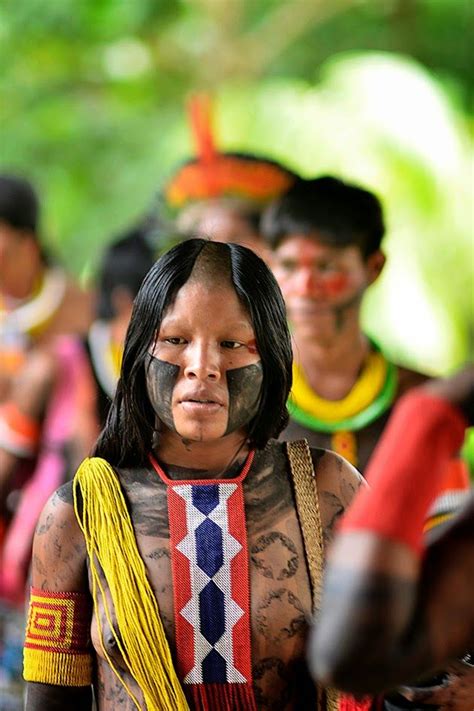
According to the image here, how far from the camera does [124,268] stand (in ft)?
19.9

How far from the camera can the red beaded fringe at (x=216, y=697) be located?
2508mm

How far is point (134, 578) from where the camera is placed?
2.53 m

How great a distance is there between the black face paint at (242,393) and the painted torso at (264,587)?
0.12 m

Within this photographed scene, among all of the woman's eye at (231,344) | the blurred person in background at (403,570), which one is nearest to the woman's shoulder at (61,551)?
the woman's eye at (231,344)

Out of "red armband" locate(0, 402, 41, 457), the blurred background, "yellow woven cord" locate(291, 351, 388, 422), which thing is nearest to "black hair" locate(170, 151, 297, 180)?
"red armband" locate(0, 402, 41, 457)

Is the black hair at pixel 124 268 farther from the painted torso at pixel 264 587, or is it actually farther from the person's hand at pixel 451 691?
the person's hand at pixel 451 691

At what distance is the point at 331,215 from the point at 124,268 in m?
2.02

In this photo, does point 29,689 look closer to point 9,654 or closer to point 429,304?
point 9,654

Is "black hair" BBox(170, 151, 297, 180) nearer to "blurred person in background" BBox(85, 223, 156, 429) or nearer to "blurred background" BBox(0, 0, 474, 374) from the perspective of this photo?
"blurred person in background" BBox(85, 223, 156, 429)

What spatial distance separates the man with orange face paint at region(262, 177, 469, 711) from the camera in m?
4.05

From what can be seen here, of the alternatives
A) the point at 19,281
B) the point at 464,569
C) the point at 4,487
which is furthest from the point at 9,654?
the point at 464,569

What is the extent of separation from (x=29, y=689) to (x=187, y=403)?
62 centimetres

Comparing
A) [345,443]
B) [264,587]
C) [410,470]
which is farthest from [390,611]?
[345,443]

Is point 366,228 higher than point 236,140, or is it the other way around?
point 236,140
